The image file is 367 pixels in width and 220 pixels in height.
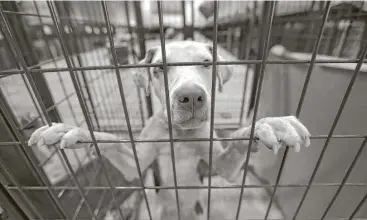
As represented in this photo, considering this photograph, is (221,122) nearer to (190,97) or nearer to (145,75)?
(145,75)

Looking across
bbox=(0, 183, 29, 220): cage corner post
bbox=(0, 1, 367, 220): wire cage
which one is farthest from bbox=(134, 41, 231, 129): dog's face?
bbox=(0, 183, 29, 220): cage corner post

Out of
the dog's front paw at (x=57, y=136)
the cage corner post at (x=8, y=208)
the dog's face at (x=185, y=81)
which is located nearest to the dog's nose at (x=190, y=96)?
the dog's face at (x=185, y=81)

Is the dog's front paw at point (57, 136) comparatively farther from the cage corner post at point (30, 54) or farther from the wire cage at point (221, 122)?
the cage corner post at point (30, 54)

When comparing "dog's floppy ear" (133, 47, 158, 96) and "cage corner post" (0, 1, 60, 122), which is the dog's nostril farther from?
"cage corner post" (0, 1, 60, 122)

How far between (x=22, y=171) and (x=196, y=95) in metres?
0.55

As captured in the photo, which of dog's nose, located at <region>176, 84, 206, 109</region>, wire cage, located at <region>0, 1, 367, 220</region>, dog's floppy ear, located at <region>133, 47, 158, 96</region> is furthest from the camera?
dog's floppy ear, located at <region>133, 47, 158, 96</region>

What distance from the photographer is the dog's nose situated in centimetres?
61

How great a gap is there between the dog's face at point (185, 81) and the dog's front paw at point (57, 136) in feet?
0.88

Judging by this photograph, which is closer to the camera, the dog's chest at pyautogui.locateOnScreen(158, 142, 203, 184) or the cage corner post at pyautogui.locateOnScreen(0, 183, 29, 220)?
the cage corner post at pyautogui.locateOnScreen(0, 183, 29, 220)

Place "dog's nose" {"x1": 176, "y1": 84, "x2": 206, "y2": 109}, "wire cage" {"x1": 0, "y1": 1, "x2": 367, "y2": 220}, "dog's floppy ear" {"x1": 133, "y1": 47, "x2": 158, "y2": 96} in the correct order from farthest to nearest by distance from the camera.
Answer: "dog's floppy ear" {"x1": 133, "y1": 47, "x2": 158, "y2": 96} < "dog's nose" {"x1": 176, "y1": 84, "x2": 206, "y2": 109} < "wire cage" {"x1": 0, "y1": 1, "x2": 367, "y2": 220}

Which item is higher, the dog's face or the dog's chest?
the dog's face

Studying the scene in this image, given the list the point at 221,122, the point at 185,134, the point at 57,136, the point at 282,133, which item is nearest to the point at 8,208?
the point at 57,136

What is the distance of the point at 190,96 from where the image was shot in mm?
611

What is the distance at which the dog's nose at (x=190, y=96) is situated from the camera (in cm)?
61
